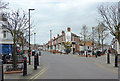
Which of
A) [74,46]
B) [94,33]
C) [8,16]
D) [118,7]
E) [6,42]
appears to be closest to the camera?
[8,16]

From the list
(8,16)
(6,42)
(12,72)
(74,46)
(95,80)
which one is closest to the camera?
(95,80)

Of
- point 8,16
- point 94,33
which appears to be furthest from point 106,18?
point 94,33

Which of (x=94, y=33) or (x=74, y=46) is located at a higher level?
(x=94, y=33)

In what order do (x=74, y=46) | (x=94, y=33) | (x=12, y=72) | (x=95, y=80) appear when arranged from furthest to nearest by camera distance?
1. (x=74, y=46)
2. (x=94, y=33)
3. (x=12, y=72)
4. (x=95, y=80)

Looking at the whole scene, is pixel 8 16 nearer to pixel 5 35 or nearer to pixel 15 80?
pixel 15 80

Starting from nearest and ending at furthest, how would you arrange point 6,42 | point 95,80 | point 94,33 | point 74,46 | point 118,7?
point 95,80 → point 118,7 → point 6,42 → point 94,33 → point 74,46

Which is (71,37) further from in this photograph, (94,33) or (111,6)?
(111,6)

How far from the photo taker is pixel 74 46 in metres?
68.2

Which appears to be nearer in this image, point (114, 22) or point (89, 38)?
point (114, 22)

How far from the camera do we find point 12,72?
1265 cm

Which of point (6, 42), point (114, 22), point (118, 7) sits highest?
point (118, 7)

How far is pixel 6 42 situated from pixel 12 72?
96.5ft

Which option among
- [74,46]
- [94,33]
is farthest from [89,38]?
[74,46]

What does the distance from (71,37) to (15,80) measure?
198ft
